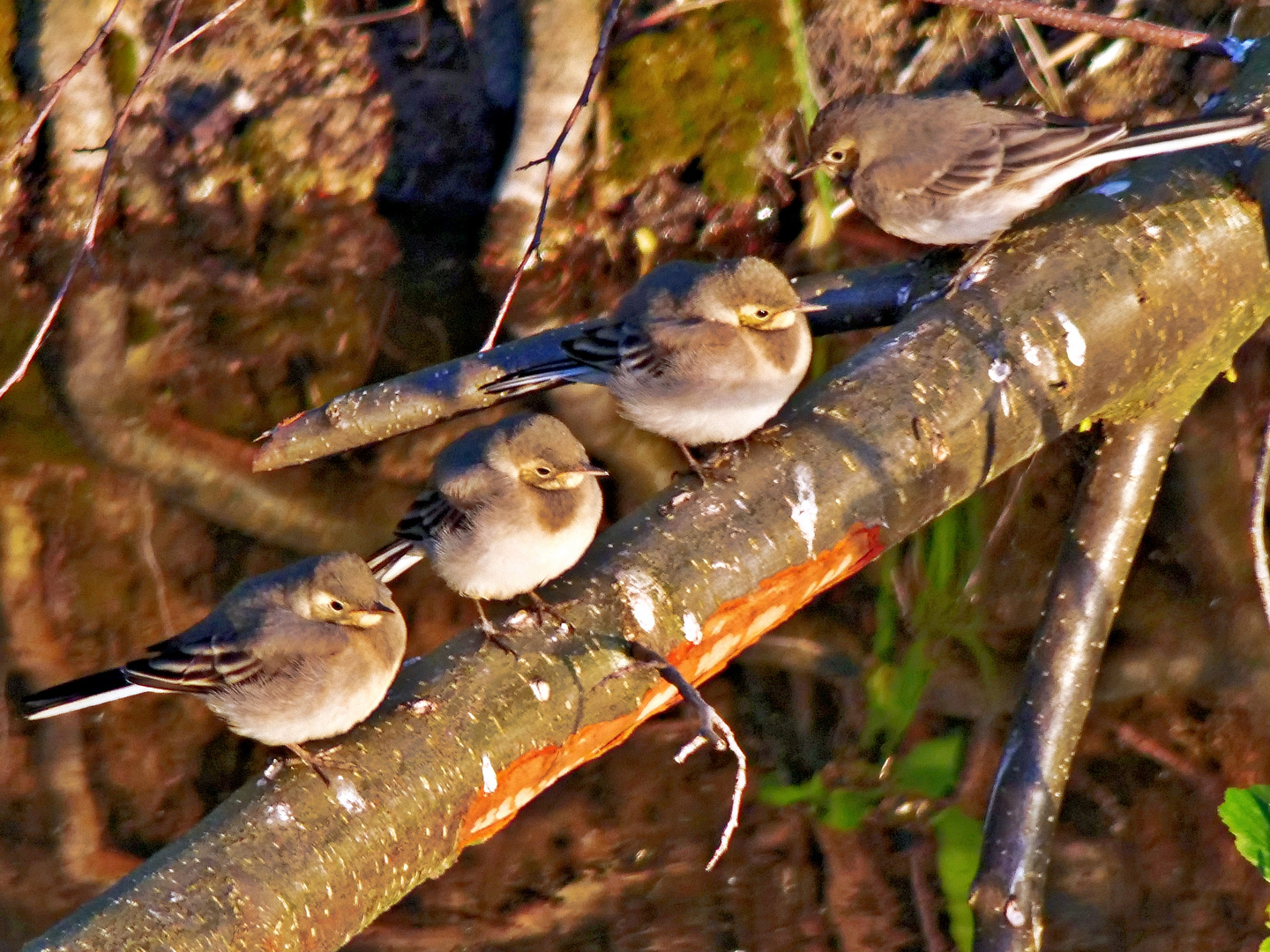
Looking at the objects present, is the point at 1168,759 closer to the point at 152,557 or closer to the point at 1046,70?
the point at 1046,70

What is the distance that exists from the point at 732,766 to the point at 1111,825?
1.59m

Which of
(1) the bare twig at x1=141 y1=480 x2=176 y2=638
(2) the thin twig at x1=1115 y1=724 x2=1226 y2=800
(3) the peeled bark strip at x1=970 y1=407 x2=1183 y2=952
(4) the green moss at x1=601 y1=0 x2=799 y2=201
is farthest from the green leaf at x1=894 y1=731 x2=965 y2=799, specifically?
(1) the bare twig at x1=141 y1=480 x2=176 y2=638

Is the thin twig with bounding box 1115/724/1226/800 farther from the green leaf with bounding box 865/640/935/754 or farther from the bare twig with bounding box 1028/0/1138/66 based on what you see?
the bare twig with bounding box 1028/0/1138/66

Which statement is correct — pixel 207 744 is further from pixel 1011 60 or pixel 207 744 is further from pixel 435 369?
pixel 1011 60

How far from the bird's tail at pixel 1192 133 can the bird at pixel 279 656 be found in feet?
9.34

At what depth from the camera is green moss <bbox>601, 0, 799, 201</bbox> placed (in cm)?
763

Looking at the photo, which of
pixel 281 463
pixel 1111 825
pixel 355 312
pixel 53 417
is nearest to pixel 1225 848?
pixel 1111 825

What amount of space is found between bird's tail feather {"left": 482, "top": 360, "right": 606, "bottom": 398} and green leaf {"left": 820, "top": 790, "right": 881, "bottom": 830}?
221 cm

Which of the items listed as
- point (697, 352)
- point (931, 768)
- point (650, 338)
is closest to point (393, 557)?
point (650, 338)

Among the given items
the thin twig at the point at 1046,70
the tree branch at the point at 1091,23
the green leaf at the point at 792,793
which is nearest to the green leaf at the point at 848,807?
the green leaf at the point at 792,793

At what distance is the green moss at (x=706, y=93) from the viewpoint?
25.0ft

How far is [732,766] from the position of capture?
5.98 meters

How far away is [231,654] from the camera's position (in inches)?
154

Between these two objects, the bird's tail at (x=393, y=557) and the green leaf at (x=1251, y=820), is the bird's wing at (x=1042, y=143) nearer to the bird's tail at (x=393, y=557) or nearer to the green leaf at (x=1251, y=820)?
the bird's tail at (x=393, y=557)
